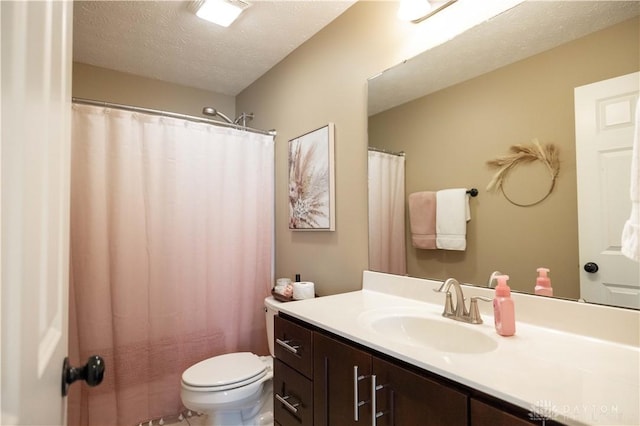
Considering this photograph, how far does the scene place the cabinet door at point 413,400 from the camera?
0.74 metres

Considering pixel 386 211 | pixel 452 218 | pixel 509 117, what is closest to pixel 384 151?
pixel 386 211

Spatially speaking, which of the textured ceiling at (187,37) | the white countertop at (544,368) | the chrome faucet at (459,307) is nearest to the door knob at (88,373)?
the white countertop at (544,368)

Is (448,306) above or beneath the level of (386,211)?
beneath

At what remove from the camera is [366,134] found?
1665mm

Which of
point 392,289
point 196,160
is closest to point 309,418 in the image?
point 392,289

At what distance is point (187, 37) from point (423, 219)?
69.1 inches

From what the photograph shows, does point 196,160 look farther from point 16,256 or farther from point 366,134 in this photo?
point 16,256

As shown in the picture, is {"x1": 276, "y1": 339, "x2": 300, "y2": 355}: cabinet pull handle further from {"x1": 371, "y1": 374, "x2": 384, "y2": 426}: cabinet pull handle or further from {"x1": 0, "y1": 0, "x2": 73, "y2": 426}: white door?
{"x1": 0, "y1": 0, "x2": 73, "y2": 426}: white door

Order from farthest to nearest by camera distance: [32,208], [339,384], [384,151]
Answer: [384,151]
[339,384]
[32,208]

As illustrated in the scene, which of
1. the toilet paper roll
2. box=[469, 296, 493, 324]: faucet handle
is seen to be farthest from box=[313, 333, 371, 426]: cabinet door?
the toilet paper roll

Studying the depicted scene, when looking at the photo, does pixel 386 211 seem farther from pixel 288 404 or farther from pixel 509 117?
pixel 288 404

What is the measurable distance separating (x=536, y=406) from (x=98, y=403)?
2.11m

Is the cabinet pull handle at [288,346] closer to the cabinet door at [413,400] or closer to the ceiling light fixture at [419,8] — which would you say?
the cabinet door at [413,400]

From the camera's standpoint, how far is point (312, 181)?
199 centimetres
